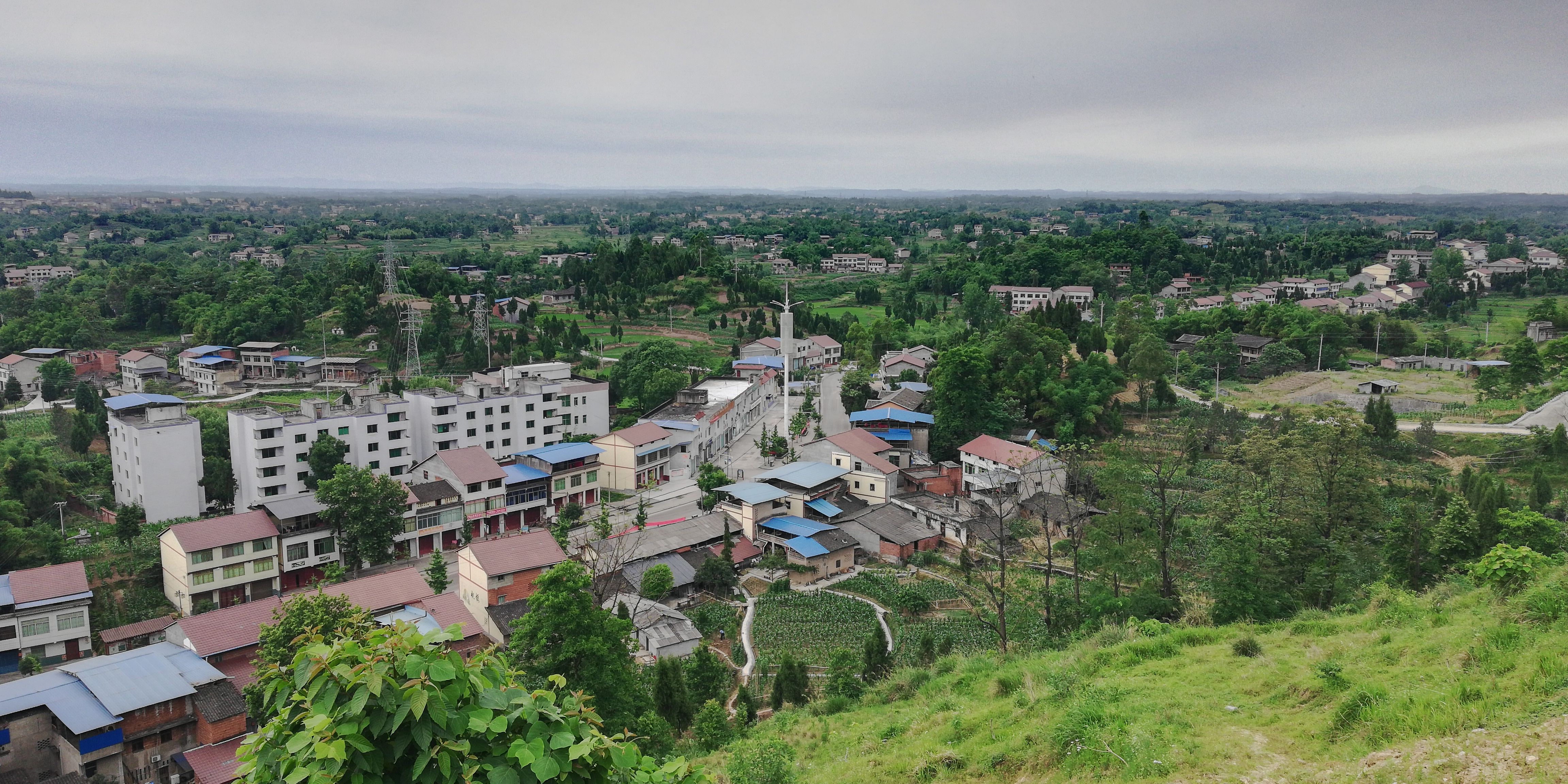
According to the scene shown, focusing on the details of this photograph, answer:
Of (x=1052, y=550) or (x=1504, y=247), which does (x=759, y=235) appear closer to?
(x=1504, y=247)

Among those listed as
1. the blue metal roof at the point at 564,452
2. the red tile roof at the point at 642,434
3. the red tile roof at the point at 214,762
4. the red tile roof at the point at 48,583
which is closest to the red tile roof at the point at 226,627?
the red tile roof at the point at 214,762

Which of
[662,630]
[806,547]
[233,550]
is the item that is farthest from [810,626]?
[233,550]

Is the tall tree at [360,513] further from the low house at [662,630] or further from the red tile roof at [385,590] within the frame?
the low house at [662,630]

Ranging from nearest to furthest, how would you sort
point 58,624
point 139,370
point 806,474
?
point 58,624 → point 806,474 → point 139,370

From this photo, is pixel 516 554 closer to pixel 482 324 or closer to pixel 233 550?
pixel 233 550

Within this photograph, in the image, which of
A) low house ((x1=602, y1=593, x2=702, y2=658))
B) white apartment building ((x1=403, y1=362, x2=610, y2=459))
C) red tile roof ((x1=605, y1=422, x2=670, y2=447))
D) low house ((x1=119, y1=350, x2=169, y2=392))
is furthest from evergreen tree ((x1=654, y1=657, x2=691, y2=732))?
low house ((x1=119, y1=350, x2=169, y2=392))

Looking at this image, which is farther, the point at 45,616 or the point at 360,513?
the point at 360,513
